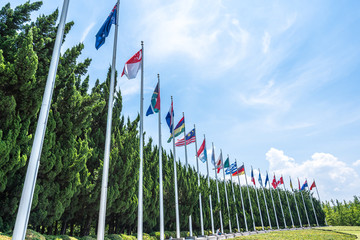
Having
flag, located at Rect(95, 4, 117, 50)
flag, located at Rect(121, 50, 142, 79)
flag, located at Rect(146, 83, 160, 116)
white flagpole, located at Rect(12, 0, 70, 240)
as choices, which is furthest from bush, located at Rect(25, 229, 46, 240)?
flag, located at Rect(146, 83, 160, 116)

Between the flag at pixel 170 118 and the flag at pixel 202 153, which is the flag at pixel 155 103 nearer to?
the flag at pixel 170 118

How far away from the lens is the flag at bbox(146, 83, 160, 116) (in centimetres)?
1471

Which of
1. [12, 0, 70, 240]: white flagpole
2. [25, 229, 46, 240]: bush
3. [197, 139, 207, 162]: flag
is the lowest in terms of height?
[25, 229, 46, 240]: bush

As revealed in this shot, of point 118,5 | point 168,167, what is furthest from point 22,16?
point 168,167

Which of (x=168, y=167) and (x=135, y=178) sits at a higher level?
(x=168, y=167)

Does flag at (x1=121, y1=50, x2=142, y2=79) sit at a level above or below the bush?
above

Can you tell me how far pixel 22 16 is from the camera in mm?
11117

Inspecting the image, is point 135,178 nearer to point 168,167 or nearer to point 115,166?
point 115,166

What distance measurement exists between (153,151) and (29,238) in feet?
49.2

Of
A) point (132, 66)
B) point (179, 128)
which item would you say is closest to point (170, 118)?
point (179, 128)

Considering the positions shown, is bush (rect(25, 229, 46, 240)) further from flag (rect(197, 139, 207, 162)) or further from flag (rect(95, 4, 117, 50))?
flag (rect(197, 139, 207, 162))

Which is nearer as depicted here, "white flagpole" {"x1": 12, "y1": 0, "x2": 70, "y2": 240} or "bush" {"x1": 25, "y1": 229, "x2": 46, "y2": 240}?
"white flagpole" {"x1": 12, "y1": 0, "x2": 70, "y2": 240}

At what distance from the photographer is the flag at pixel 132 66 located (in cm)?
1145

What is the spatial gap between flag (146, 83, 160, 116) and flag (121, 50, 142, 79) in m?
3.33
